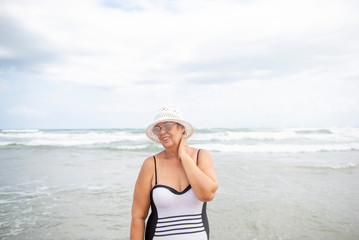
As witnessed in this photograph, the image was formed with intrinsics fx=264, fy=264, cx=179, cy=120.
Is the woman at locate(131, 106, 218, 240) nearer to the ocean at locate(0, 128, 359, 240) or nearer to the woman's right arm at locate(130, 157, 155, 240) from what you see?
the woman's right arm at locate(130, 157, 155, 240)

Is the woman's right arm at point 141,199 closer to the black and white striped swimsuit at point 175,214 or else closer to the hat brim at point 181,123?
the black and white striped swimsuit at point 175,214

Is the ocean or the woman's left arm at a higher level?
the woman's left arm

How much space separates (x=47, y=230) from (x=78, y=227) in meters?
0.55

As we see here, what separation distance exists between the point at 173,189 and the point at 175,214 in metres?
0.22

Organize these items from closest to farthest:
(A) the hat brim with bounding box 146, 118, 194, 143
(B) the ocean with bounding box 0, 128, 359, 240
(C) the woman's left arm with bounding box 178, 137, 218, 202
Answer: (C) the woman's left arm with bounding box 178, 137, 218, 202
(A) the hat brim with bounding box 146, 118, 194, 143
(B) the ocean with bounding box 0, 128, 359, 240

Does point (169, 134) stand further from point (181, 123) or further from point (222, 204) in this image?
point (222, 204)

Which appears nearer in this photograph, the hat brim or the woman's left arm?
the woman's left arm

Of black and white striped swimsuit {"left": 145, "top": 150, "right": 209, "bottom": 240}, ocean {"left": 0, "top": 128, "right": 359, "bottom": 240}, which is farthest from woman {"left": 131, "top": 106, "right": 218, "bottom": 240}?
ocean {"left": 0, "top": 128, "right": 359, "bottom": 240}

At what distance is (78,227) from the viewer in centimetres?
511

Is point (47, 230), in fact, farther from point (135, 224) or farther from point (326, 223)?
point (326, 223)

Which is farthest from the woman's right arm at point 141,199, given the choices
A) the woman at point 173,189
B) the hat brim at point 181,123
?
the hat brim at point 181,123

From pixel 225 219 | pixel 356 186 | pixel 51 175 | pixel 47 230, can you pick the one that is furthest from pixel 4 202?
pixel 356 186

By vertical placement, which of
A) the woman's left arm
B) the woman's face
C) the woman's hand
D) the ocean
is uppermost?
the woman's face

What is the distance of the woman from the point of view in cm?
225
